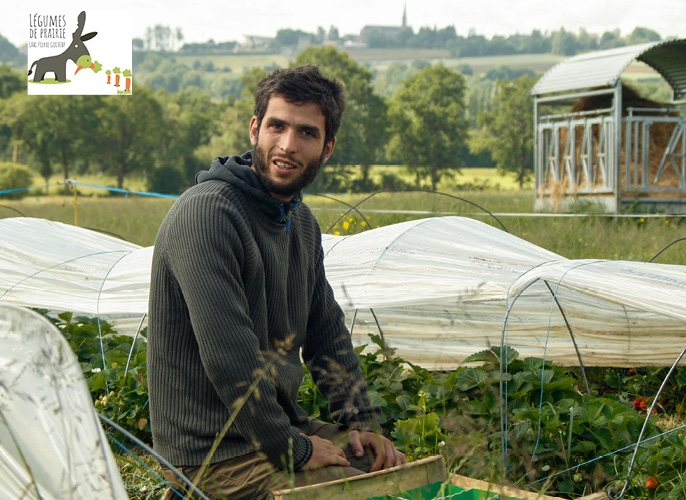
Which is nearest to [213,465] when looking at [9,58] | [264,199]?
[264,199]

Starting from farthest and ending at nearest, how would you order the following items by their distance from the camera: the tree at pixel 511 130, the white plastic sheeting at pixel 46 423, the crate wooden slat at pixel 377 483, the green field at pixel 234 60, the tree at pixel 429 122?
the green field at pixel 234 60, the tree at pixel 511 130, the tree at pixel 429 122, the crate wooden slat at pixel 377 483, the white plastic sheeting at pixel 46 423

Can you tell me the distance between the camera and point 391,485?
202 centimetres

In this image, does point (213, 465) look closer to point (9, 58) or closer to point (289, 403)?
point (289, 403)

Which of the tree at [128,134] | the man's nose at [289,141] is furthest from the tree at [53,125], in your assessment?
the man's nose at [289,141]

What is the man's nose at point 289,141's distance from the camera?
2.24 meters

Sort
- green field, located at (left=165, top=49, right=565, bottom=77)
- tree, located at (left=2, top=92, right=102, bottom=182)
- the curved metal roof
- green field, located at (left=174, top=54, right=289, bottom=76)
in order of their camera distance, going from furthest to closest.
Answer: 1. green field, located at (left=174, top=54, right=289, bottom=76)
2. green field, located at (left=165, top=49, right=565, bottom=77)
3. tree, located at (left=2, top=92, right=102, bottom=182)
4. the curved metal roof

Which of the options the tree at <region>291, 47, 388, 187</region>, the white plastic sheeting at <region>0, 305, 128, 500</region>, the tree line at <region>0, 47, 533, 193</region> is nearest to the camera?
the white plastic sheeting at <region>0, 305, 128, 500</region>

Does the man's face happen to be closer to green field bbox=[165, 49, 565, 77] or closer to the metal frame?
the metal frame

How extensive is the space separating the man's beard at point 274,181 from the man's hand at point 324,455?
0.66 meters

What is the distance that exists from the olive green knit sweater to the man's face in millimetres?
50

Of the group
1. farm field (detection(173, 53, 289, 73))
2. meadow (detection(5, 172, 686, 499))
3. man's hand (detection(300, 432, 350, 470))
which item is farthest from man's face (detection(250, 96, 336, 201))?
farm field (detection(173, 53, 289, 73))

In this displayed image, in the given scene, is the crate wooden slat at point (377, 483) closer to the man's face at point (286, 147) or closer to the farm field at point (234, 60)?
the man's face at point (286, 147)

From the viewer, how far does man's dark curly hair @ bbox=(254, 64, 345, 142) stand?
7.37 feet

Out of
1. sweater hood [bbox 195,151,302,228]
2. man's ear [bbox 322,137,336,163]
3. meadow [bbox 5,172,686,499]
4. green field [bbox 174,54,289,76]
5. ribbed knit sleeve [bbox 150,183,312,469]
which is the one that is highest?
green field [bbox 174,54,289,76]
